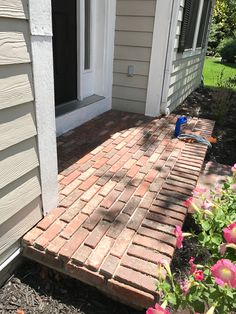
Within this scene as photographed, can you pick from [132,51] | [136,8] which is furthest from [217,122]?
[136,8]

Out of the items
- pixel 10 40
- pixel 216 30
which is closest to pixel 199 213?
pixel 10 40

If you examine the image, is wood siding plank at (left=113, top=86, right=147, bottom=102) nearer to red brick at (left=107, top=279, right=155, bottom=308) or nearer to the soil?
the soil

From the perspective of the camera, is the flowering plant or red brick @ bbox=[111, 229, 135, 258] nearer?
the flowering plant

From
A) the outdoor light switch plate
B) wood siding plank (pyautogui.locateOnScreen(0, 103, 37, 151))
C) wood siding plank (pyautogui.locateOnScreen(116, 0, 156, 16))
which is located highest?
wood siding plank (pyautogui.locateOnScreen(116, 0, 156, 16))

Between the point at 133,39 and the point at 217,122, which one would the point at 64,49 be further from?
Result: the point at 217,122

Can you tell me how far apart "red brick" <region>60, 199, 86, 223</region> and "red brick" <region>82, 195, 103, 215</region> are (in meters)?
0.04

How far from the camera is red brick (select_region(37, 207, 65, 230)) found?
6.54 ft

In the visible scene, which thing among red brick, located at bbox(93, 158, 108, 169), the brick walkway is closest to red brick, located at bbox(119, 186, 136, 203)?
the brick walkway

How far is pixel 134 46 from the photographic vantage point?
14.4 feet

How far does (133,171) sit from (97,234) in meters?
1.00

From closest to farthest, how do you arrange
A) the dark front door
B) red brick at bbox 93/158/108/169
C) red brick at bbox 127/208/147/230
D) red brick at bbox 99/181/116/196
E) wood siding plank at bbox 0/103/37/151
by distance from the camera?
wood siding plank at bbox 0/103/37/151, red brick at bbox 127/208/147/230, red brick at bbox 99/181/116/196, red brick at bbox 93/158/108/169, the dark front door

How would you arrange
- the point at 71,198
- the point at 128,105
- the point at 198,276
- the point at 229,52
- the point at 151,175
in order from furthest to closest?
the point at 229,52, the point at 128,105, the point at 151,175, the point at 71,198, the point at 198,276

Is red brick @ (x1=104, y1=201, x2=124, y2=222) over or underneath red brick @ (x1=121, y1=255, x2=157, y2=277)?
underneath

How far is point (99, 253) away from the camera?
180cm
